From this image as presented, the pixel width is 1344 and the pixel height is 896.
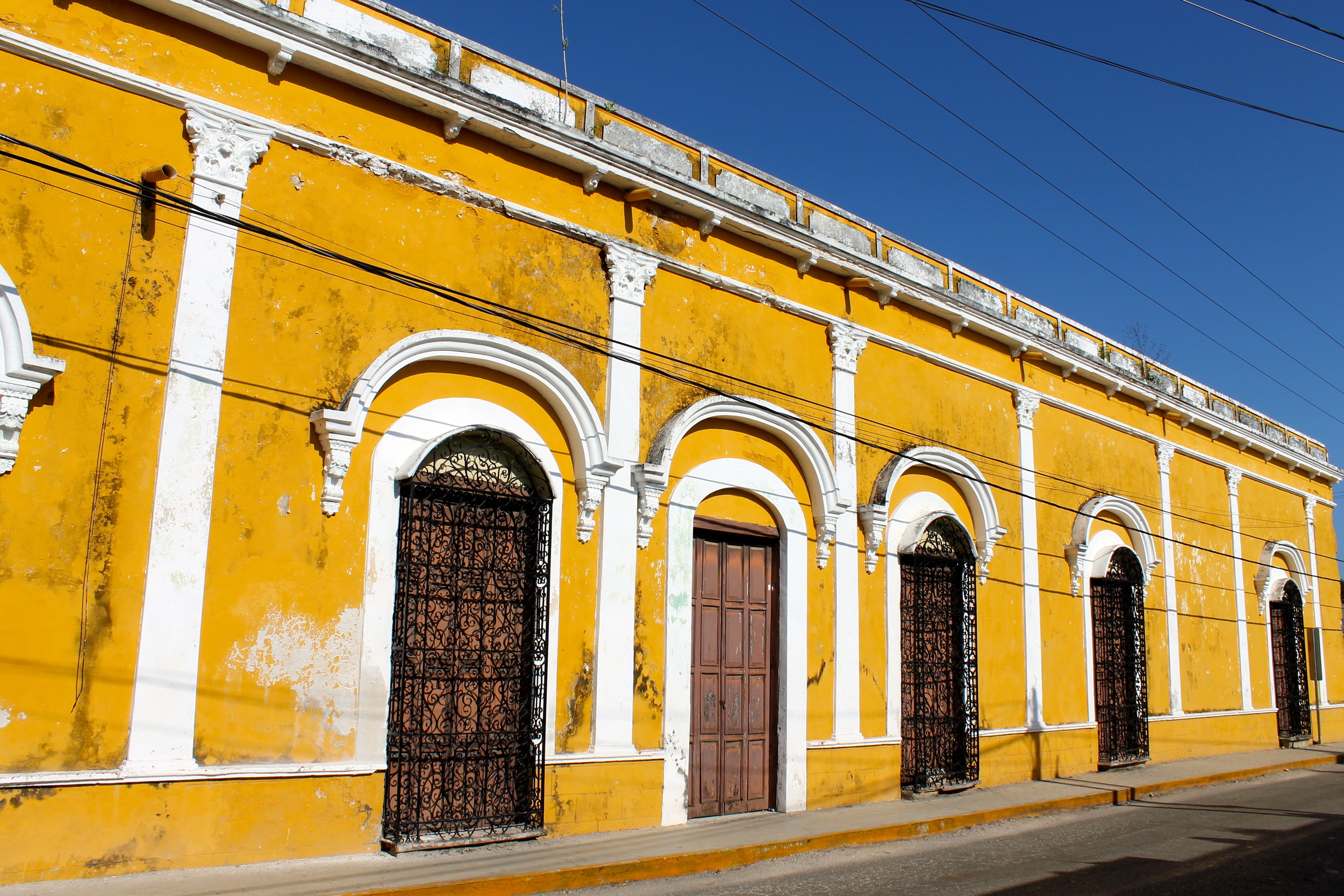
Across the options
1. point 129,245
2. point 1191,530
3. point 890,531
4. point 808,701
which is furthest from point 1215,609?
point 129,245

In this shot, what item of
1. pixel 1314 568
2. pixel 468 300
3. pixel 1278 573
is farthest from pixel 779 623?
pixel 1314 568

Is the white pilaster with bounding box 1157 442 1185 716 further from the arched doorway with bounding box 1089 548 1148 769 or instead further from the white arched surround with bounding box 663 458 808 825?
the white arched surround with bounding box 663 458 808 825

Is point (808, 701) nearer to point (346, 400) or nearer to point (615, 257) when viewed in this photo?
point (615, 257)

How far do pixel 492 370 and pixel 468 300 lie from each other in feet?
1.82

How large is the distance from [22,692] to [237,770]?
1.26m

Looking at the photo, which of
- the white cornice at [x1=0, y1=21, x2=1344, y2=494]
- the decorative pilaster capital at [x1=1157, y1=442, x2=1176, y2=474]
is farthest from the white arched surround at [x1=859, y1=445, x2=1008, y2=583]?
the decorative pilaster capital at [x1=1157, y1=442, x2=1176, y2=474]

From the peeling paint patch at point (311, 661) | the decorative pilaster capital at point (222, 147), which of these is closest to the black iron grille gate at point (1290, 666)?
the peeling paint patch at point (311, 661)

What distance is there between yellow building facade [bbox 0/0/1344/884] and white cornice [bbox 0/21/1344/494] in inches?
1.8

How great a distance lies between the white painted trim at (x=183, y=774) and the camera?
5594mm

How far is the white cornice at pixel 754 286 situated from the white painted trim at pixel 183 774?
411 centimetres

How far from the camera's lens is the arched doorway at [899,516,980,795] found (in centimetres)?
1080

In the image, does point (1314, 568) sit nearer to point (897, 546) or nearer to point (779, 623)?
point (897, 546)

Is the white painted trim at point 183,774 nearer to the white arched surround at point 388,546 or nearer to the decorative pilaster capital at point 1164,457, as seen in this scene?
the white arched surround at point 388,546

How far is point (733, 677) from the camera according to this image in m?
9.32
